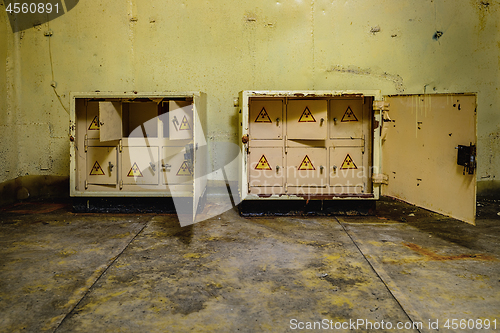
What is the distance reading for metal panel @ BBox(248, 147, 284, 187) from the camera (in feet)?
13.3

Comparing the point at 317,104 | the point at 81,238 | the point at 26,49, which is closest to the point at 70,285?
the point at 81,238

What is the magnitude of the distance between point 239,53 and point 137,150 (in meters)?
1.95

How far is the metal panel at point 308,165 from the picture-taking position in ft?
13.3

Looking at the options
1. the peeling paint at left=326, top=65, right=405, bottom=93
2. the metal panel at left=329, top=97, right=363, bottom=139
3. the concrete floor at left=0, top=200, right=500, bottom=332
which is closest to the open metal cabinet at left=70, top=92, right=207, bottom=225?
the concrete floor at left=0, top=200, right=500, bottom=332

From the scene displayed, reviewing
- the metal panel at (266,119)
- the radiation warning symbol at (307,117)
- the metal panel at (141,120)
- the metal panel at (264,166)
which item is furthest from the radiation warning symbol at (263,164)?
the metal panel at (141,120)

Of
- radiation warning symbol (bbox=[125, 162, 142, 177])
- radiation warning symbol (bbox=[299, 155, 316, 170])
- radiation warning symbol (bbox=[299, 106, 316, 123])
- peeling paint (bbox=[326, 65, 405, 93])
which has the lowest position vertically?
radiation warning symbol (bbox=[125, 162, 142, 177])

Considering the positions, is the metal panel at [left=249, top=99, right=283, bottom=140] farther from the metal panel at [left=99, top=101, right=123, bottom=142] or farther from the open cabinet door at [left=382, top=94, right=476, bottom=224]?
the metal panel at [left=99, top=101, right=123, bottom=142]

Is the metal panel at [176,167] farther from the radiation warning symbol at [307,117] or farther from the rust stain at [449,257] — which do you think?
the rust stain at [449,257]

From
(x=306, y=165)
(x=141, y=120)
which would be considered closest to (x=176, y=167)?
(x=141, y=120)

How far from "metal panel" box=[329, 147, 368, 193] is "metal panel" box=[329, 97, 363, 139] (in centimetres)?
20

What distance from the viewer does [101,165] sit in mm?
4047

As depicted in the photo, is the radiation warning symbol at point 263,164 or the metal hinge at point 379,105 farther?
the radiation warning symbol at point 263,164

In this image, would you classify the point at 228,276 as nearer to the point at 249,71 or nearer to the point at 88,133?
the point at 88,133

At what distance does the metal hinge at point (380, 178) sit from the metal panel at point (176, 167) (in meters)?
2.23
